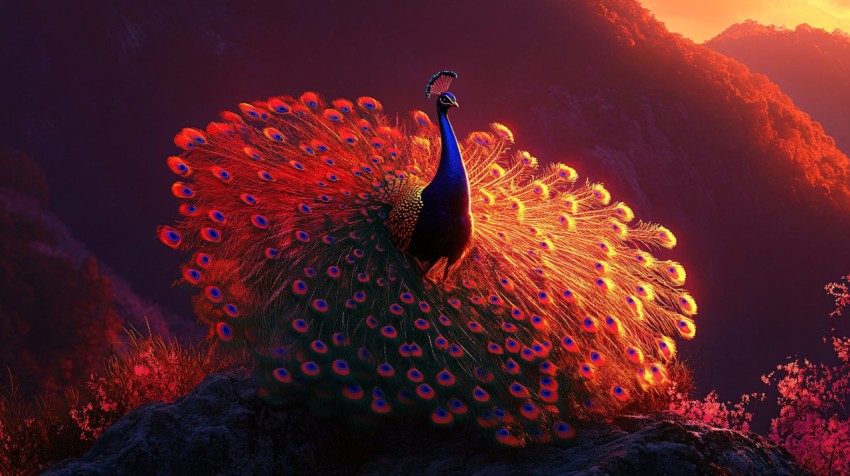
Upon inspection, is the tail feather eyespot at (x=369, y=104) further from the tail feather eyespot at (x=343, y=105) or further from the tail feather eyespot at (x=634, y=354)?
the tail feather eyespot at (x=634, y=354)

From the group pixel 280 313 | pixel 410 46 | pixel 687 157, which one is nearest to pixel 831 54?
pixel 687 157

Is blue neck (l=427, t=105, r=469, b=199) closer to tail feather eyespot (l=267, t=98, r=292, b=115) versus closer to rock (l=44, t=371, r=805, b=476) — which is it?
tail feather eyespot (l=267, t=98, r=292, b=115)

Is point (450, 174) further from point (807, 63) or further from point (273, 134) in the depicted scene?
point (807, 63)

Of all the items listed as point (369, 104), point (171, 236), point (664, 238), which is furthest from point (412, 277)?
point (664, 238)

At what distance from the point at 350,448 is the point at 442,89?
3.19 metres

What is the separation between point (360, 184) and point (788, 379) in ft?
15.8

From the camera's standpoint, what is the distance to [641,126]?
1041 inches

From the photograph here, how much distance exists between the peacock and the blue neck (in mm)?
13

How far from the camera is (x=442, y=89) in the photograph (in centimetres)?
586

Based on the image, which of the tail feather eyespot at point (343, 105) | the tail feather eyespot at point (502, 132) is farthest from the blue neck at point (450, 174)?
the tail feather eyespot at point (502, 132)

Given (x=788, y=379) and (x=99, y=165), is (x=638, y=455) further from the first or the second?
(x=99, y=165)

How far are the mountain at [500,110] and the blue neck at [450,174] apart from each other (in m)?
18.6

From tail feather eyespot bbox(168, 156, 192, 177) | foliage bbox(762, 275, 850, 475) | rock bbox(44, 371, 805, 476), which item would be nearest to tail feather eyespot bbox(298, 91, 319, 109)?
tail feather eyespot bbox(168, 156, 192, 177)

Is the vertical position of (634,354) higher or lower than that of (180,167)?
higher
